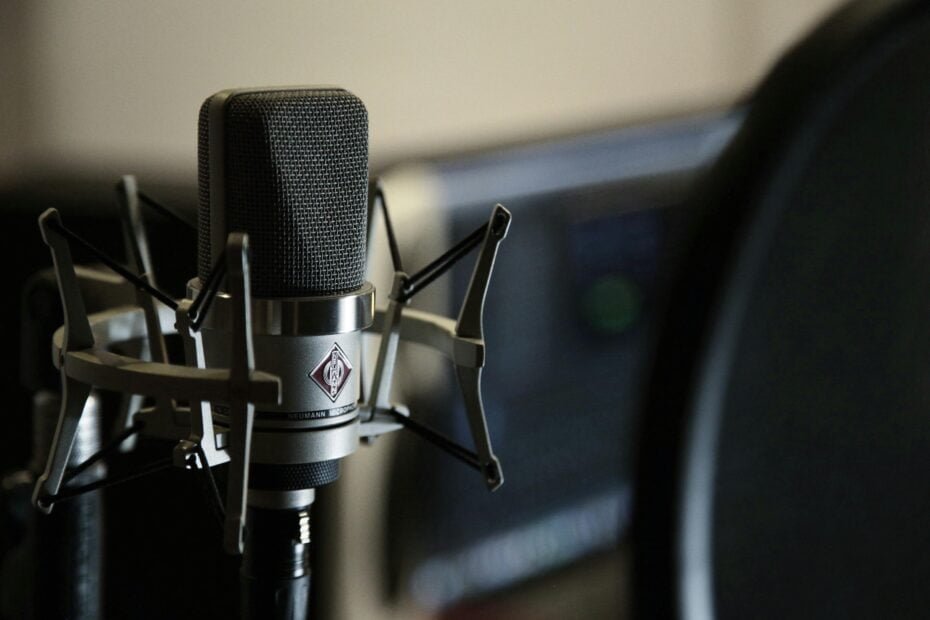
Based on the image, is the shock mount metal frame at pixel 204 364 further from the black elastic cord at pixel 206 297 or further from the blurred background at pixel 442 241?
the blurred background at pixel 442 241

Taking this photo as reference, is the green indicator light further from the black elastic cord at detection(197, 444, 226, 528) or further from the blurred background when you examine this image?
the black elastic cord at detection(197, 444, 226, 528)

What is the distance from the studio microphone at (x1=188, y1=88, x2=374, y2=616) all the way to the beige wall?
0.70 m

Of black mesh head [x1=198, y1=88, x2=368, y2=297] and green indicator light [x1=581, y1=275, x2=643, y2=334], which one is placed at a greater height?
black mesh head [x1=198, y1=88, x2=368, y2=297]

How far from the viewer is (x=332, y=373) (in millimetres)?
355

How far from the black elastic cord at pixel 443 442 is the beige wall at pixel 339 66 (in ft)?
2.23

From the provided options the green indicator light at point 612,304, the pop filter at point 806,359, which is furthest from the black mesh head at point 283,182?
the green indicator light at point 612,304

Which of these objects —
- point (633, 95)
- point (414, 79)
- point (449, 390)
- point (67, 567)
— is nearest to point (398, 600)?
point (449, 390)

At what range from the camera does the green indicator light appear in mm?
1021

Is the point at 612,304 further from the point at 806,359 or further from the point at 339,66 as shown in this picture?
the point at 806,359

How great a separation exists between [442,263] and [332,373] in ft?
0.18

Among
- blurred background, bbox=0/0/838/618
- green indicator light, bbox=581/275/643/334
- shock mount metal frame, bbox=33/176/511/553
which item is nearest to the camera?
shock mount metal frame, bbox=33/176/511/553

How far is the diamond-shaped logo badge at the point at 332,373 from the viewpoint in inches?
13.9

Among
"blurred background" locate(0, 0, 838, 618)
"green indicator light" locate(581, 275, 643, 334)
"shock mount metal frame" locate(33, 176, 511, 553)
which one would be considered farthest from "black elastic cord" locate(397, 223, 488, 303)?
"green indicator light" locate(581, 275, 643, 334)

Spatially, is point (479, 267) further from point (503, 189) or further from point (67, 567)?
point (503, 189)
